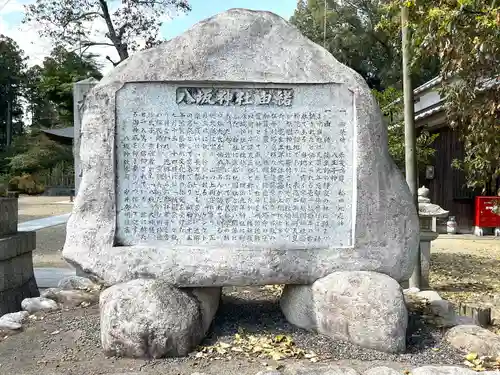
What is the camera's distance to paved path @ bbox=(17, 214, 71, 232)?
44.3ft

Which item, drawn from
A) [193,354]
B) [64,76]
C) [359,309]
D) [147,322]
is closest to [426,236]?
[359,309]

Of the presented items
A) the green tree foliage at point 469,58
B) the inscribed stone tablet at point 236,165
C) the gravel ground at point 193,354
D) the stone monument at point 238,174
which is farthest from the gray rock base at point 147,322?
the green tree foliage at point 469,58

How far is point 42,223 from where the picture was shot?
14594mm

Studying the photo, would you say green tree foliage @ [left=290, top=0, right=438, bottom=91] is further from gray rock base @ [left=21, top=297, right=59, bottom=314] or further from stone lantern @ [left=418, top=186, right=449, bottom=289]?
gray rock base @ [left=21, top=297, right=59, bottom=314]

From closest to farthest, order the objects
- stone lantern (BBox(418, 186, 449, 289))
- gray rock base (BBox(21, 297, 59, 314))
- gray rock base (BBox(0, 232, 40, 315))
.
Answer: gray rock base (BBox(21, 297, 59, 314))
gray rock base (BBox(0, 232, 40, 315))
stone lantern (BBox(418, 186, 449, 289))

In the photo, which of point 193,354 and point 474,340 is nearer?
point 193,354

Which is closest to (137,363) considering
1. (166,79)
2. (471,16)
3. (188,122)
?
(188,122)

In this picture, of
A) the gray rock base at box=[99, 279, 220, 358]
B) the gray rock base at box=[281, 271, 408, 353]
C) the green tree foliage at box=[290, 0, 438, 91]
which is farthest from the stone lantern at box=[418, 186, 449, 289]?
the green tree foliage at box=[290, 0, 438, 91]

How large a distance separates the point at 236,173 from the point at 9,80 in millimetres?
39902

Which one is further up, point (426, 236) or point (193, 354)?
point (426, 236)

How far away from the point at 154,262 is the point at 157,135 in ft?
3.21

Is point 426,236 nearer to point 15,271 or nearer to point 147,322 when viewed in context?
point 147,322

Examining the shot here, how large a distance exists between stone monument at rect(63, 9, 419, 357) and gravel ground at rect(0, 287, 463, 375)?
0.23 meters

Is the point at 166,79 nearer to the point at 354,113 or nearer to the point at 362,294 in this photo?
the point at 354,113
